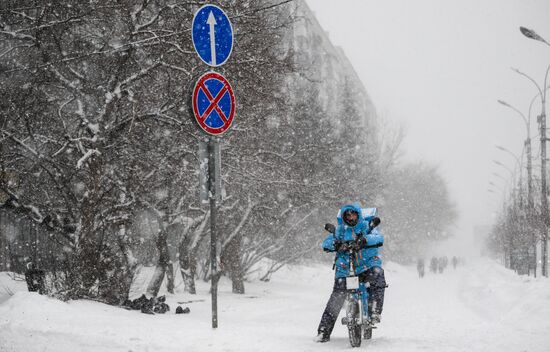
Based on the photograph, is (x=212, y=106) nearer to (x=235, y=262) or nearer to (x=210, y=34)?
(x=210, y=34)

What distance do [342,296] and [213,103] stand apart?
9.38 feet

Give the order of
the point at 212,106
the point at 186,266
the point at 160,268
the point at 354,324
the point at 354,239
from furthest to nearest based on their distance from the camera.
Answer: the point at 186,266 → the point at 160,268 → the point at 212,106 → the point at 354,239 → the point at 354,324

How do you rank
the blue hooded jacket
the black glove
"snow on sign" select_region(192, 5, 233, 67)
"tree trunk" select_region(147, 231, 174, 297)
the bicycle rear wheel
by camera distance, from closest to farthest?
the bicycle rear wheel, the black glove, the blue hooded jacket, "snow on sign" select_region(192, 5, 233, 67), "tree trunk" select_region(147, 231, 174, 297)

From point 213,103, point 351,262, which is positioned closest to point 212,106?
point 213,103

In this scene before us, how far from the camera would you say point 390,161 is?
44.4 meters

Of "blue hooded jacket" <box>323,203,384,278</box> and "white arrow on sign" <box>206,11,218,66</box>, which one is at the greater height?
"white arrow on sign" <box>206,11,218,66</box>

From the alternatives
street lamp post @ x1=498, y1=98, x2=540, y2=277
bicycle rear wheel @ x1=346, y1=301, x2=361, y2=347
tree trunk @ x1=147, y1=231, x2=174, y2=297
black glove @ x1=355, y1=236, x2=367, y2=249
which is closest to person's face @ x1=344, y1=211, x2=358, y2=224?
black glove @ x1=355, y1=236, x2=367, y2=249

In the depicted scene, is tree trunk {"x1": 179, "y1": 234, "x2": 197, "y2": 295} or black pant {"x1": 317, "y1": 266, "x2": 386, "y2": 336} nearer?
black pant {"x1": 317, "y1": 266, "x2": 386, "y2": 336}

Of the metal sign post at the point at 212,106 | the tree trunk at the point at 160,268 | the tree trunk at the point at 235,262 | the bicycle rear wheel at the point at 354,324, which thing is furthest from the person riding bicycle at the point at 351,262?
the tree trunk at the point at 235,262

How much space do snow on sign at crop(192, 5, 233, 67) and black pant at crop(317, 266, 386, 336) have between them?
3233 millimetres

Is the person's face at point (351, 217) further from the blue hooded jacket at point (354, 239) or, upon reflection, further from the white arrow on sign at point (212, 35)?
the white arrow on sign at point (212, 35)

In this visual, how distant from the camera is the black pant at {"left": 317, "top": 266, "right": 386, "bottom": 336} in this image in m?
6.14

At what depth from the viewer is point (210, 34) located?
6.60 m

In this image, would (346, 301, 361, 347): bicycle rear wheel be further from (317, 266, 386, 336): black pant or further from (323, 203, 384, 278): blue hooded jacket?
(323, 203, 384, 278): blue hooded jacket
